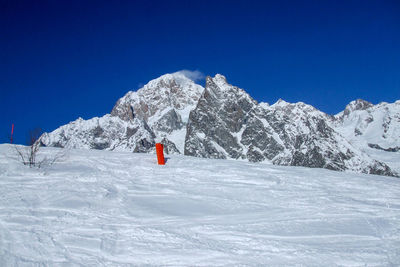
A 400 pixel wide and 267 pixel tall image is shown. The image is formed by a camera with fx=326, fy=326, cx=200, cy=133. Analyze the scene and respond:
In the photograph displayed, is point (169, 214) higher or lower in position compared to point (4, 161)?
lower

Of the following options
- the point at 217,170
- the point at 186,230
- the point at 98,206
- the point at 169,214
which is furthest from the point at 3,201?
the point at 217,170

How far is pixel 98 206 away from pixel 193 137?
187718 mm

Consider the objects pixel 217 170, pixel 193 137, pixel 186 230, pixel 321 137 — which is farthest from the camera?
pixel 193 137

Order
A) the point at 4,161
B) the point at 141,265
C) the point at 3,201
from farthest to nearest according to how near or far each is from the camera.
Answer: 1. the point at 4,161
2. the point at 3,201
3. the point at 141,265

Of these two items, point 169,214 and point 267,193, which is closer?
point 169,214

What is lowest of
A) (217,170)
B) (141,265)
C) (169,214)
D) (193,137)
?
(141,265)

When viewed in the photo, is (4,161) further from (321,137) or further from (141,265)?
(321,137)

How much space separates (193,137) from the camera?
194m

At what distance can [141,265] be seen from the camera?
14.0 feet

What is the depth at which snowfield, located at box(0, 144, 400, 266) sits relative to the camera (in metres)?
4.53

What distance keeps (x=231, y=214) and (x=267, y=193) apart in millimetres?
2264

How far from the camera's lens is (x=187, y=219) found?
20.3 ft

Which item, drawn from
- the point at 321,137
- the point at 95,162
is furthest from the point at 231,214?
the point at 321,137

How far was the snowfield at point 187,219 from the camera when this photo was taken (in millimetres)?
4527
